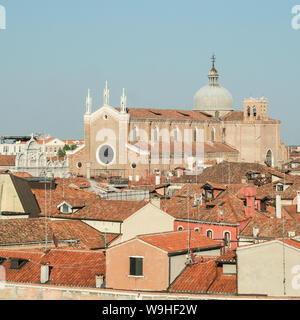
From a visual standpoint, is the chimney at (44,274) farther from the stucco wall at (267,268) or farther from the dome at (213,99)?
the dome at (213,99)

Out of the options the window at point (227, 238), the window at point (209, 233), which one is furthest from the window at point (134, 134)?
the window at point (227, 238)

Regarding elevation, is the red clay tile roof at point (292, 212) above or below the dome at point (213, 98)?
below

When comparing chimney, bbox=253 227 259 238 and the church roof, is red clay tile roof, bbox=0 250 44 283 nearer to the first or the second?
chimney, bbox=253 227 259 238

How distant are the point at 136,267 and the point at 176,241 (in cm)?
157

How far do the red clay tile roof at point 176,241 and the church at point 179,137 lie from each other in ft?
120

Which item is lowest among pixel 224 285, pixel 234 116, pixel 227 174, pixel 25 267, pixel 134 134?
pixel 224 285

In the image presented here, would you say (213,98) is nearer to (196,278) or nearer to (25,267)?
(25,267)

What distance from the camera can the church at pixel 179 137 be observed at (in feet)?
220

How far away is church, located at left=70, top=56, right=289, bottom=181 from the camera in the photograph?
6712 centimetres

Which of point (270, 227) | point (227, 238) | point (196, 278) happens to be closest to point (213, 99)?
point (227, 238)

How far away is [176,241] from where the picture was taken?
797 inches

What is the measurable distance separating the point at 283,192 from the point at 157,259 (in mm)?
18914

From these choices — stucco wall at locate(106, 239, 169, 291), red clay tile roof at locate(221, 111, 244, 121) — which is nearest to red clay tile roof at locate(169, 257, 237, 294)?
stucco wall at locate(106, 239, 169, 291)
